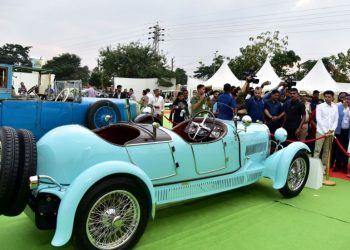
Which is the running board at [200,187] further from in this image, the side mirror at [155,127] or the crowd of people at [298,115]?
the crowd of people at [298,115]

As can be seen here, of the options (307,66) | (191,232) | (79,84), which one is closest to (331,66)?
(307,66)

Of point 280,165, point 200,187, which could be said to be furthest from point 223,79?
point 200,187

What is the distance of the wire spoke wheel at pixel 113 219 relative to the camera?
9.65ft

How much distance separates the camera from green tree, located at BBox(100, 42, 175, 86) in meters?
42.5

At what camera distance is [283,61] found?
3297 cm

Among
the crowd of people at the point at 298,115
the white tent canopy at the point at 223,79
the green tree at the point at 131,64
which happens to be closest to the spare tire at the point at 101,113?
the crowd of people at the point at 298,115

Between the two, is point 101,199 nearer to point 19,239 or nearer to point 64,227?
point 64,227

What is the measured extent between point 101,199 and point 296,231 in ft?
7.52

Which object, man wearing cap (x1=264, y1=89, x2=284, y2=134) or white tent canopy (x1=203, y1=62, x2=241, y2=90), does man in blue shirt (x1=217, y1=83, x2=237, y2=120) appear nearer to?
man wearing cap (x1=264, y1=89, x2=284, y2=134)

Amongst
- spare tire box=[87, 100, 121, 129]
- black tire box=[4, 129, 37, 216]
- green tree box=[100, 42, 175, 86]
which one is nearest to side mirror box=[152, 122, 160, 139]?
black tire box=[4, 129, 37, 216]

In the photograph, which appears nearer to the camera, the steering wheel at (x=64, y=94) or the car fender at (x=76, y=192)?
the car fender at (x=76, y=192)

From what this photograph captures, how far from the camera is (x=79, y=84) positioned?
7969 millimetres

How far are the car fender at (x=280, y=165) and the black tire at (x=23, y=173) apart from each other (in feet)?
11.1

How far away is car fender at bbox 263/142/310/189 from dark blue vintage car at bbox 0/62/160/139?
112 inches
